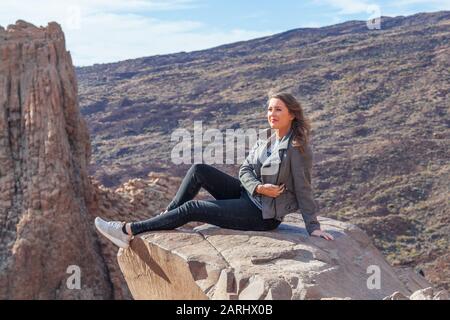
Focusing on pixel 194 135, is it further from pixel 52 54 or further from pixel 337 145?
pixel 52 54

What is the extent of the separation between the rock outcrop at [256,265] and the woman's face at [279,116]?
25.3 inches

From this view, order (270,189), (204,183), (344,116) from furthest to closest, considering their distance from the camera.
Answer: (344,116) → (204,183) → (270,189)

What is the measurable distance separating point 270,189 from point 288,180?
127 millimetres

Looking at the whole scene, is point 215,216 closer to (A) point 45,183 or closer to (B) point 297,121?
(B) point 297,121

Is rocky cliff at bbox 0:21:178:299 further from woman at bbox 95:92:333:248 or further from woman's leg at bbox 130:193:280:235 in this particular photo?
woman's leg at bbox 130:193:280:235

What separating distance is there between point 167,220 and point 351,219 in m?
13.8

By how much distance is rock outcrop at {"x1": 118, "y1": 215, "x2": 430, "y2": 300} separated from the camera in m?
3.70

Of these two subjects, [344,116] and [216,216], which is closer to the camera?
[216,216]

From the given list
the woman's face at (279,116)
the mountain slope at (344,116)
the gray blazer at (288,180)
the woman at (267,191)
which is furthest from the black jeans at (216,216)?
the mountain slope at (344,116)

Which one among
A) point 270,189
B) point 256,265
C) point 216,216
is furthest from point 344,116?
point 256,265

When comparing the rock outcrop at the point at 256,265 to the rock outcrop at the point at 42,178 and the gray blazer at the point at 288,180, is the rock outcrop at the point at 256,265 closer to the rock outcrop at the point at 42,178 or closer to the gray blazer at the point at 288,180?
the gray blazer at the point at 288,180

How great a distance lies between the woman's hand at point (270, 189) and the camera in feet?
13.5

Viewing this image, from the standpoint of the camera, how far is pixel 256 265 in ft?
12.7

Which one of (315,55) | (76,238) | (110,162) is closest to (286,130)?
(76,238)
